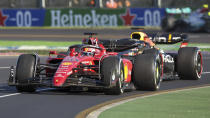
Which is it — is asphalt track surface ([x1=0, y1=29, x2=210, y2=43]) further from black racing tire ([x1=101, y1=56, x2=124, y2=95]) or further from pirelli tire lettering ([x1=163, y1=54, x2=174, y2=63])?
black racing tire ([x1=101, y1=56, x2=124, y2=95])

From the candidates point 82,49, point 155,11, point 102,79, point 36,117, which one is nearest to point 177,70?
point 82,49

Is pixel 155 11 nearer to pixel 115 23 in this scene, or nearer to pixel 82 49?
pixel 115 23

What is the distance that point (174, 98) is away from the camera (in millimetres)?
12422

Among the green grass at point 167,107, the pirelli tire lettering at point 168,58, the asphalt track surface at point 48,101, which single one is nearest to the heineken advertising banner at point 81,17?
the pirelli tire lettering at point 168,58

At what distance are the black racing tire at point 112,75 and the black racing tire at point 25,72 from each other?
5.22ft

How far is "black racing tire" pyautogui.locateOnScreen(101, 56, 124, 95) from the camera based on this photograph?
12570mm

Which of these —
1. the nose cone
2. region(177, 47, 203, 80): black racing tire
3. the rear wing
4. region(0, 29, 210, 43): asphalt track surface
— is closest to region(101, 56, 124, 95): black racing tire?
the nose cone

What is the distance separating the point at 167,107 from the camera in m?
11.0

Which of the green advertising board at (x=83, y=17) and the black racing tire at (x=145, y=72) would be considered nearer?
the black racing tire at (x=145, y=72)

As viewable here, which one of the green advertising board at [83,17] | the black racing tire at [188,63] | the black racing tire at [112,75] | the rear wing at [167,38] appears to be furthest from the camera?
the green advertising board at [83,17]

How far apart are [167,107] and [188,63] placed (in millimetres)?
5308

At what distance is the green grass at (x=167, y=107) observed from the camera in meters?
10.1

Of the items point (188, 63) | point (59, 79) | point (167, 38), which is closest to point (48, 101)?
point (59, 79)

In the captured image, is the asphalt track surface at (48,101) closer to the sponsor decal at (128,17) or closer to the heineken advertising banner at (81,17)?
the heineken advertising banner at (81,17)
